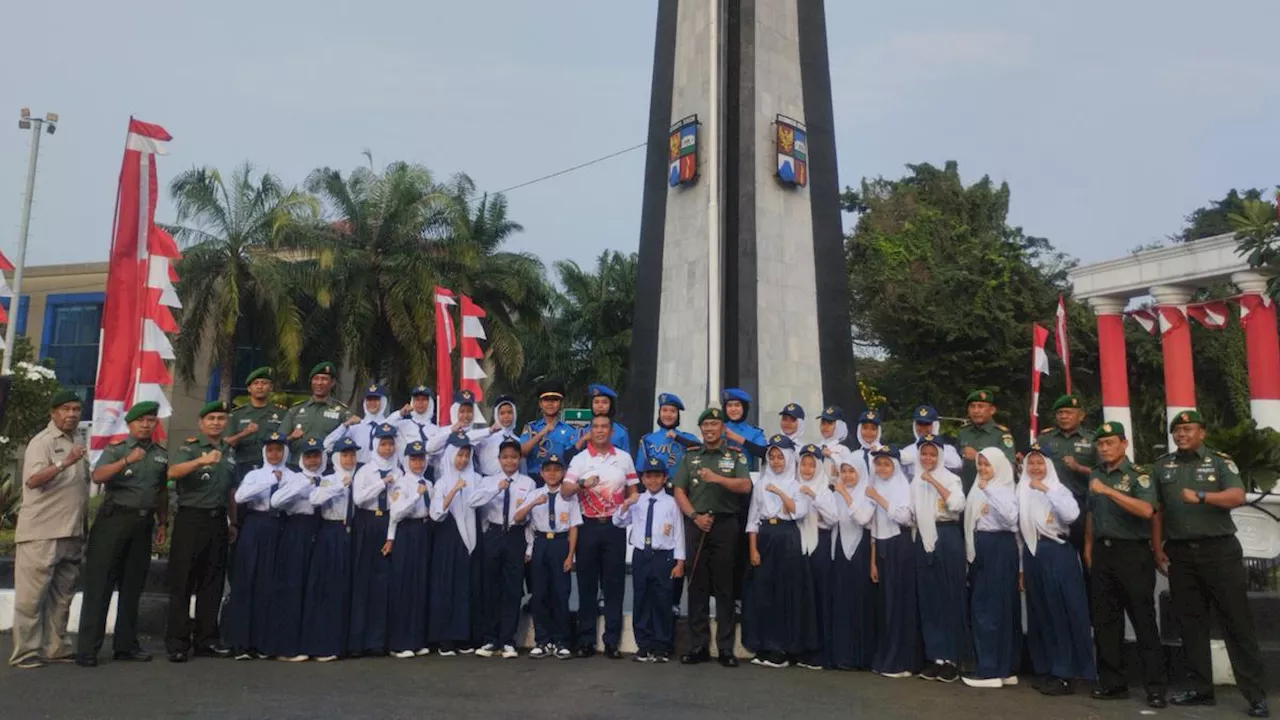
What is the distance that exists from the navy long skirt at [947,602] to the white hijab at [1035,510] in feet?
1.43

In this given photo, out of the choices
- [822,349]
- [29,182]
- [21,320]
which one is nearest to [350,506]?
[822,349]

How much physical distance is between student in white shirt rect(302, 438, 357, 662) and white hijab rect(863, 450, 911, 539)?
383cm

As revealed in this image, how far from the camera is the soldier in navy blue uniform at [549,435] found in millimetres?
8367

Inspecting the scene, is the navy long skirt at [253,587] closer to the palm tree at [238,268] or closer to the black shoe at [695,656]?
the black shoe at [695,656]

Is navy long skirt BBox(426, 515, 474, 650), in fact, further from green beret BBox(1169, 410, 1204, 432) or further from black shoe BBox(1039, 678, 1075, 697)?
green beret BBox(1169, 410, 1204, 432)

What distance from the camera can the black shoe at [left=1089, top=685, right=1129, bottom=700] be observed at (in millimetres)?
6410

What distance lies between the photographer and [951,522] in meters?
7.00

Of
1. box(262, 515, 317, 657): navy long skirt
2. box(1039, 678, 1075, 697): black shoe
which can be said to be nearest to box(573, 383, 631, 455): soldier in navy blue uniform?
box(262, 515, 317, 657): navy long skirt

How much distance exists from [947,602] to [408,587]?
3.82 meters

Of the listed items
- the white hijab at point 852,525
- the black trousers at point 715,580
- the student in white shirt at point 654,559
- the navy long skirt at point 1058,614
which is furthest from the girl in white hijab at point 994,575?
the student in white shirt at point 654,559

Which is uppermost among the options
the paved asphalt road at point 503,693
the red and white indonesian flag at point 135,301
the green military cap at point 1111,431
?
the red and white indonesian flag at point 135,301

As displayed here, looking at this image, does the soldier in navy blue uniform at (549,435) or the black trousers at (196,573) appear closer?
the black trousers at (196,573)

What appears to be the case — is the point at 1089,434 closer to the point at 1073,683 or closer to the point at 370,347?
the point at 1073,683

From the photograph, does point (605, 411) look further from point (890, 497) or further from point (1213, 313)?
point (1213, 313)
